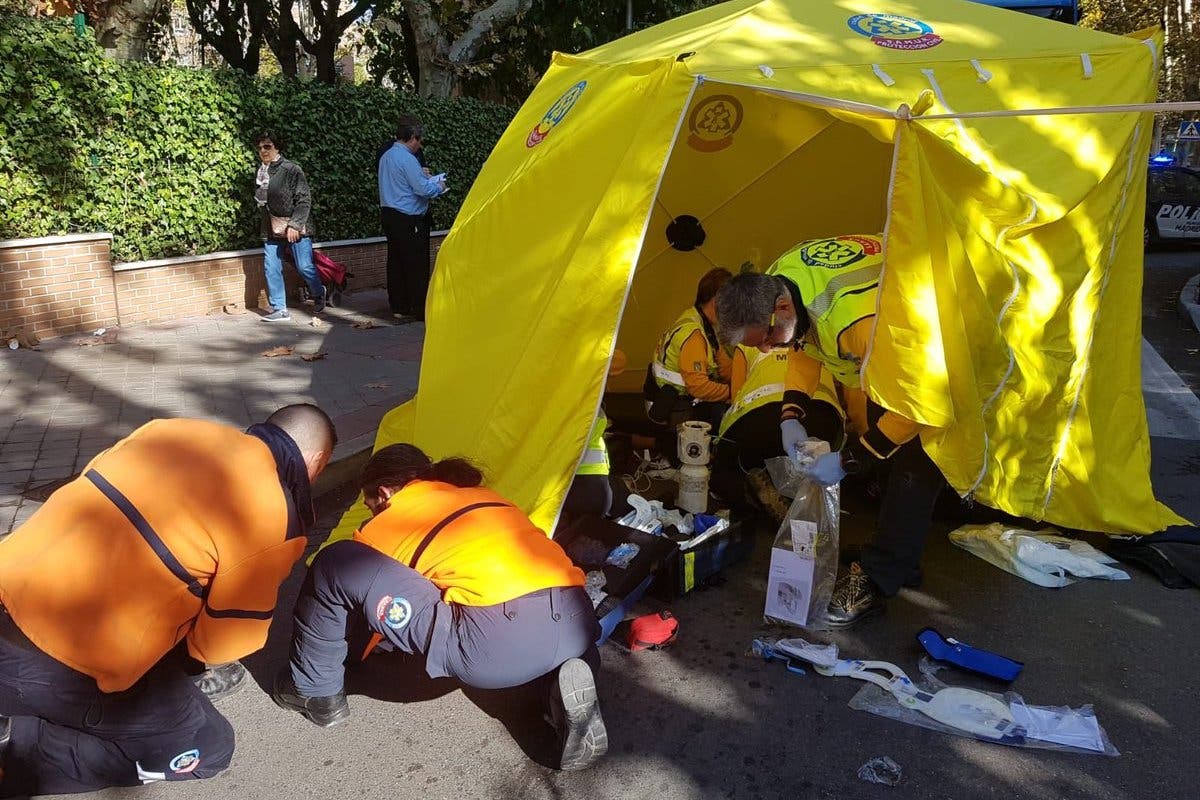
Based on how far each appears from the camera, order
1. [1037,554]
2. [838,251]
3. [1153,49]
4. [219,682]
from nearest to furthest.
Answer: [219,682] → [838,251] → [1037,554] → [1153,49]

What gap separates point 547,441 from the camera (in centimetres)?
358

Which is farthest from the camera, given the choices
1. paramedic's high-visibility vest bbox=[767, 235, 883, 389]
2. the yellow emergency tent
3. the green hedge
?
the green hedge

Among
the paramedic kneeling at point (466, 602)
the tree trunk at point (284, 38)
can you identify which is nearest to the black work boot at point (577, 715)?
the paramedic kneeling at point (466, 602)

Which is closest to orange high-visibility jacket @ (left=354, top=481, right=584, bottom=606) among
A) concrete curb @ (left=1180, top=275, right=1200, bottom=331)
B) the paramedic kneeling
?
the paramedic kneeling

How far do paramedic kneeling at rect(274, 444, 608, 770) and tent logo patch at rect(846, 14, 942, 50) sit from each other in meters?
2.80

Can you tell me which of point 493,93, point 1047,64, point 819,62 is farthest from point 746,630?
point 493,93

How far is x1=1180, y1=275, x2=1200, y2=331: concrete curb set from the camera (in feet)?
29.4

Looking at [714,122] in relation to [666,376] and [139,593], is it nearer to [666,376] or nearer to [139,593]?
[666,376]

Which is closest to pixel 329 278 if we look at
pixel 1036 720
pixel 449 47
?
pixel 449 47

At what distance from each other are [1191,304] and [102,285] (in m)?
10.5

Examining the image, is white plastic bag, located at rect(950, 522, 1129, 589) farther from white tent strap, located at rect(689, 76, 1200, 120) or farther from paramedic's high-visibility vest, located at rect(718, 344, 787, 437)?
white tent strap, located at rect(689, 76, 1200, 120)

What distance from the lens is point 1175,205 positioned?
561 inches

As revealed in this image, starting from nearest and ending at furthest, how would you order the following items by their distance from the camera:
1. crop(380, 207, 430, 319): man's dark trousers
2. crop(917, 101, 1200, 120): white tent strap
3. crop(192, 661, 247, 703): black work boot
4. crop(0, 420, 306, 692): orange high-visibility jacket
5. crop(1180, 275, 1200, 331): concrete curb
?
crop(0, 420, 306, 692): orange high-visibility jacket → crop(917, 101, 1200, 120): white tent strap → crop(192, 661, 247, 703): black work boot → crop(380, 207, 430, 319): man's dark trousers → crop(1180, 275, 1200, 331): concrete curb

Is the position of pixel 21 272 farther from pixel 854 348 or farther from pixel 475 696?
pixel 854 348
